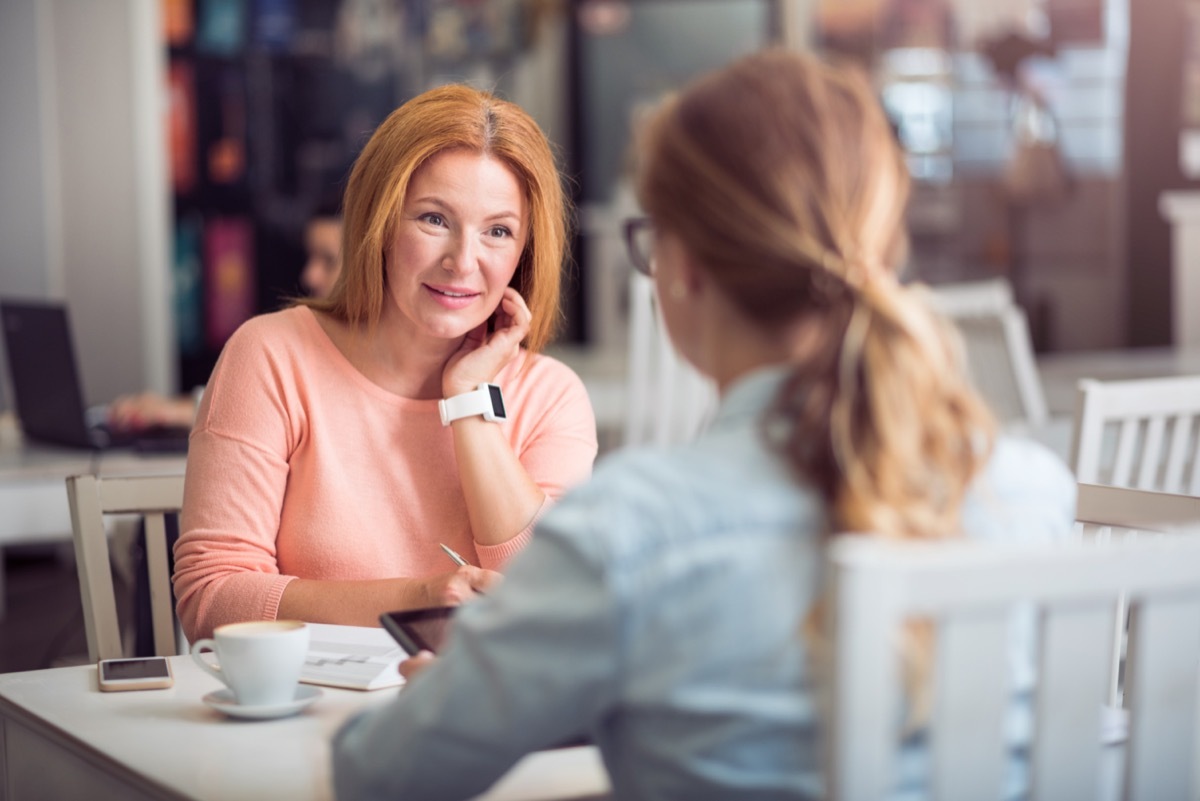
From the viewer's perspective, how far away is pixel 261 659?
1.07 m

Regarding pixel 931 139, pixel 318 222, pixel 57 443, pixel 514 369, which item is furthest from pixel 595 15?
pixel 514 369

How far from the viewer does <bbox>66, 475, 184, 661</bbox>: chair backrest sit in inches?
58.4

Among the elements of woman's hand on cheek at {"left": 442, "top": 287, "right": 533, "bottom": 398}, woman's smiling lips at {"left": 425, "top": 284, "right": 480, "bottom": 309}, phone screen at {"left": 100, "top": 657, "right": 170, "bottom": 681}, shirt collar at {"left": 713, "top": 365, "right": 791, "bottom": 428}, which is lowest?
phone screen at {"left": 100, "top": 657, "right": 170, "bottom": 681}

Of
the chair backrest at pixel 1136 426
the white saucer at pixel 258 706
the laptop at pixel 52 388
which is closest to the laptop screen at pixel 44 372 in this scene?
the laptop at pixel 52 388

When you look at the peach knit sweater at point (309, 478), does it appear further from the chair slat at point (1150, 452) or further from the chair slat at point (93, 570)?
the chair slat at point (1150, 452)

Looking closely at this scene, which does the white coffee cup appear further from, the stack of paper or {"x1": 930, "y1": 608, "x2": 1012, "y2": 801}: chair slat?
{"x1": 930, "y1": 608, "x2": 1012, "y2": 801}: chair slat

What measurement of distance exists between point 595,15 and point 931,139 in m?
1.56

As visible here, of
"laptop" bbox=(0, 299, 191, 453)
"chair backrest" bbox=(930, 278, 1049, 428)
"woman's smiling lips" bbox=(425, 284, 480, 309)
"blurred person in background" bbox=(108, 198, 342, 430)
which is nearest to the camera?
"woman's smiling lips" bbox=(425, 284, 480, 309)

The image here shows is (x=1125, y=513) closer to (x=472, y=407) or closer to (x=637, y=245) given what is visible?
(x=637, y=245)

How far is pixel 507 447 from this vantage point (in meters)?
1.52

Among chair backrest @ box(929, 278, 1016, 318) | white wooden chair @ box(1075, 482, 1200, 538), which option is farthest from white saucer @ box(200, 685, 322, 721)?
chair backrest @ box(929, 278, 1016, 318)

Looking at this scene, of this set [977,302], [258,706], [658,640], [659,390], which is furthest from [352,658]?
[977,302]

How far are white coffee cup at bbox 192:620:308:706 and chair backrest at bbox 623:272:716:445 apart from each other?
7.32 ft

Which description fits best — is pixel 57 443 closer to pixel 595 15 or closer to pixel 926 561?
pixel 926 561
